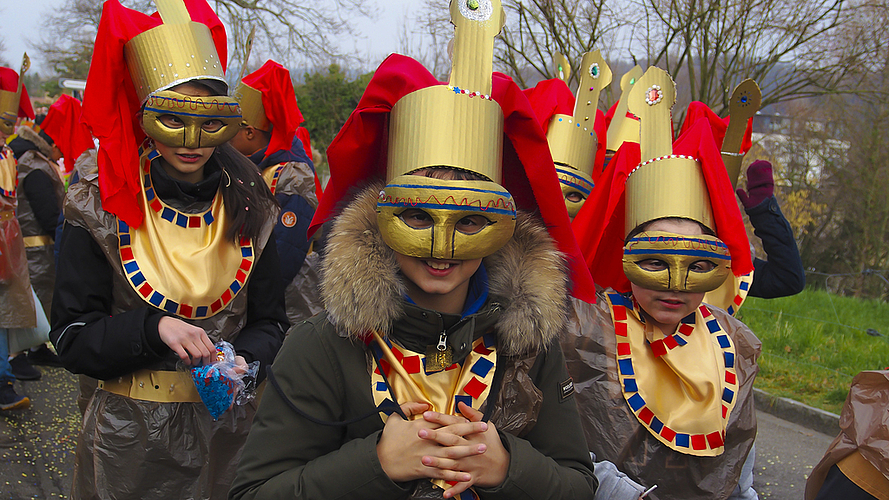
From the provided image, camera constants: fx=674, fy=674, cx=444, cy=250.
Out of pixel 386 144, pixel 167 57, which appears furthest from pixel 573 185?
pixel 167 57

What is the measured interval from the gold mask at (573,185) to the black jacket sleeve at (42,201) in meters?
4.76

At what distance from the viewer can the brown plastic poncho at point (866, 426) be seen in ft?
6.13

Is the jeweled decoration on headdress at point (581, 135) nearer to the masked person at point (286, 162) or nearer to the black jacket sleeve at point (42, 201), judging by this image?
the masked person at point (286, 162)

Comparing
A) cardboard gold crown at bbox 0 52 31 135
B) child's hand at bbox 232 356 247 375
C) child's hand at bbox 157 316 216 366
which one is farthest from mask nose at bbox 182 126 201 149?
cardboard gold crown at bbox 0 52 31 135

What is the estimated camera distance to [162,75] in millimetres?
2467

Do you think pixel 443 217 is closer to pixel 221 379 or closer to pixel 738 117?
pixel 221 379

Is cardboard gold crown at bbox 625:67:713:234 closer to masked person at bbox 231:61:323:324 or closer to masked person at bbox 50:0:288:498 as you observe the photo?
masked person at bbox 50:0:288:498

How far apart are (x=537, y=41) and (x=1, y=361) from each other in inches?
397

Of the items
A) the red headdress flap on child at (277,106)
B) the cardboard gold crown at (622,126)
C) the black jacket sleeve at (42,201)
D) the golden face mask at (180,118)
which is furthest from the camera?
the black jacket sleeve at (42,201)

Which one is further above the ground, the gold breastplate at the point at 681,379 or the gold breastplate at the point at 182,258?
the gold breastplate at the point at 182,258

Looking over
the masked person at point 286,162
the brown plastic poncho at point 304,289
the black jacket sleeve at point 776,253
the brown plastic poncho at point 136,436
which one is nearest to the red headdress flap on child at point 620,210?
the black jacket sleeve at point 776,253

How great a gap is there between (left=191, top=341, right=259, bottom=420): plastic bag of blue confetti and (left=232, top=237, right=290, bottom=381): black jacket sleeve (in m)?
0.15

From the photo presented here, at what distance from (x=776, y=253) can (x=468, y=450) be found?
2695mm

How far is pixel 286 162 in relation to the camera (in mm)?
4469
